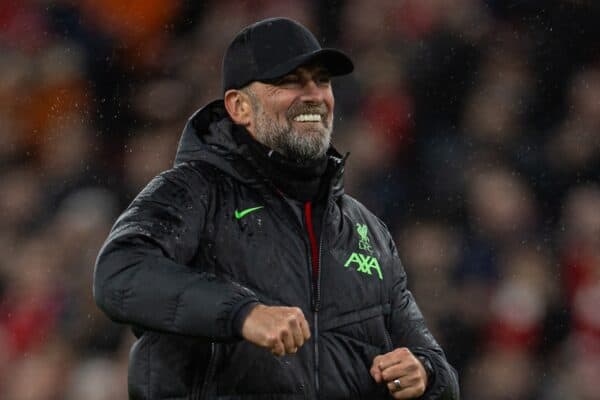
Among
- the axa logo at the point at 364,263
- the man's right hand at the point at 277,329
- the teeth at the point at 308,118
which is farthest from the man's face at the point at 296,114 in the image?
the man's right hand at the point at 277,329

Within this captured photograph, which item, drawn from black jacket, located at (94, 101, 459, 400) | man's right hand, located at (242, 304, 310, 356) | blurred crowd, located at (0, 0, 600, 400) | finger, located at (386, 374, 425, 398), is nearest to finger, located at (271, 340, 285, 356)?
man's right hand, located at (242, 304, 310, 356)

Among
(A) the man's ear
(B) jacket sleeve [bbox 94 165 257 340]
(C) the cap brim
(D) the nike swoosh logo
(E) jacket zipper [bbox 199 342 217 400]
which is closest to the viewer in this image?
(B) jacket sleeve [bbox 94 165 257 340]

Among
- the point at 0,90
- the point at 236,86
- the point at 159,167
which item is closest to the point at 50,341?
the point at 159,167

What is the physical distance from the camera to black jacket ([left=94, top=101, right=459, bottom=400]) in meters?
2.26

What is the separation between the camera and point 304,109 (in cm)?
272

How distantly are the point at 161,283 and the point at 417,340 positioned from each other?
764 millimetres

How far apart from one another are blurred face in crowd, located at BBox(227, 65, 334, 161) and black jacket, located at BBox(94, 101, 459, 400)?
0.08m

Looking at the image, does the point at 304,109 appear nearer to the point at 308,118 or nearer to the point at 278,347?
the point at 308,118

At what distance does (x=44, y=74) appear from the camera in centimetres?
579

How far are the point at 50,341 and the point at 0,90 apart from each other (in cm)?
145

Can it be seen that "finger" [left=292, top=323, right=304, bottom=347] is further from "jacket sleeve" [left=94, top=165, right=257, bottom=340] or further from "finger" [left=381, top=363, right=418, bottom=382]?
"finger" [left=381, top=363, right=418, bottom=382]

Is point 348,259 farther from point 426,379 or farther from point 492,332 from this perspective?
point 492,332

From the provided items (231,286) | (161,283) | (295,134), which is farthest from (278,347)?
(295,134)

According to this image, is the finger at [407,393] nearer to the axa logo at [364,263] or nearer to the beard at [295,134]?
the axa logo at [364,263]
